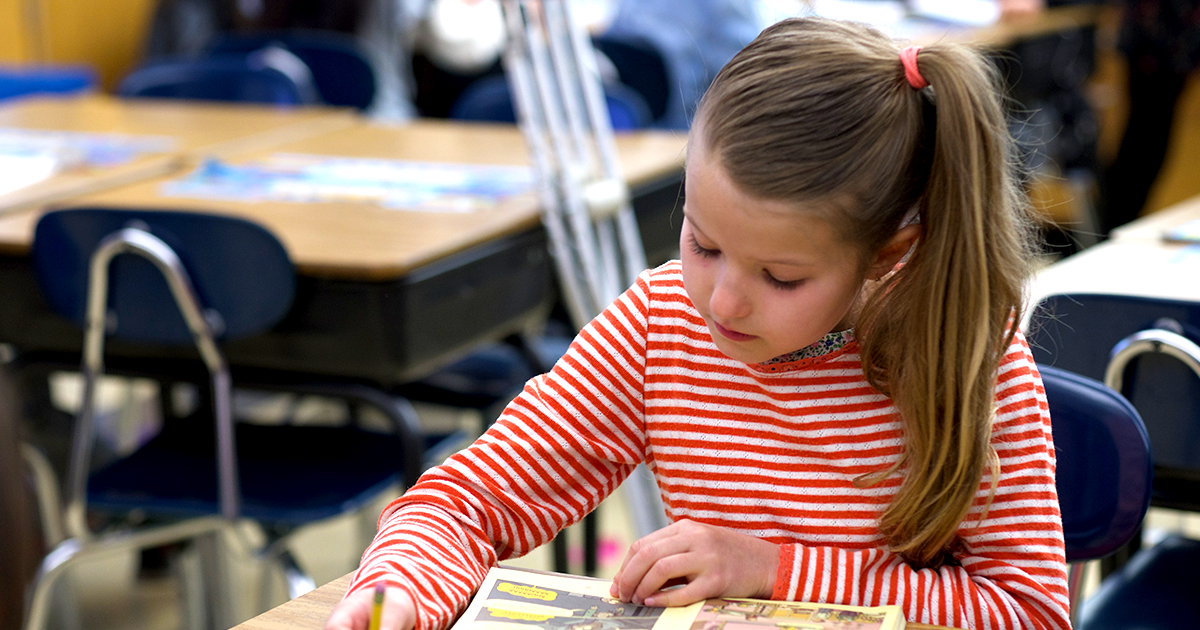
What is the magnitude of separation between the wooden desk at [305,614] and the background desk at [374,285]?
74 cm

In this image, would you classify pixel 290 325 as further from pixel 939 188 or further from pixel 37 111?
pixel 37 111

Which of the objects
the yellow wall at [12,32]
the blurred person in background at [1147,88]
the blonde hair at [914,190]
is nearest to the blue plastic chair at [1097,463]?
the blonde hair at [914,190]

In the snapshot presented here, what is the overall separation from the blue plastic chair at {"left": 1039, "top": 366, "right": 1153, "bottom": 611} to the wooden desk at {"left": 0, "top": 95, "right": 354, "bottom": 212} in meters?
1.58

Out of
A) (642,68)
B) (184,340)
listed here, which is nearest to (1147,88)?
(642,68)

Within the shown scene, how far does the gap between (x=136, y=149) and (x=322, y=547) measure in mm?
900

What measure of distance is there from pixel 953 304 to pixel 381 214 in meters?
1.20

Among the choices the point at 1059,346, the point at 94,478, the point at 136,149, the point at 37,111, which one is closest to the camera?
the point at 1059,346

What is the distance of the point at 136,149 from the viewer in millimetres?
2363

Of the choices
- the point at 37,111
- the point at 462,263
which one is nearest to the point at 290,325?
the point at 462,263

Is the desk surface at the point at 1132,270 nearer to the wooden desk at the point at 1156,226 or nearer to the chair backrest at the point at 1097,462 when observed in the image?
the wooden desk at the point at 1156,226

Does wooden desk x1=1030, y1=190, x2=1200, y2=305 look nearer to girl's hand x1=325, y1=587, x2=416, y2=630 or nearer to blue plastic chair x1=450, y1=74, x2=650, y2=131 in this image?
girl's hand x1=325, y1=587, x2=416, y2=630

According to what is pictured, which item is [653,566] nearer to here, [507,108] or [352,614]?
[352,614]

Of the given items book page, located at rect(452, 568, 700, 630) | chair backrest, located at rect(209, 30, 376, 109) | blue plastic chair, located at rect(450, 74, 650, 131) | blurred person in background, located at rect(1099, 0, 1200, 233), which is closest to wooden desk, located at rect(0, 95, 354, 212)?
blue plastic chair, located at rect(450, 74, 650, 131)

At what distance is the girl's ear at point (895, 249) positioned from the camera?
772 mm
